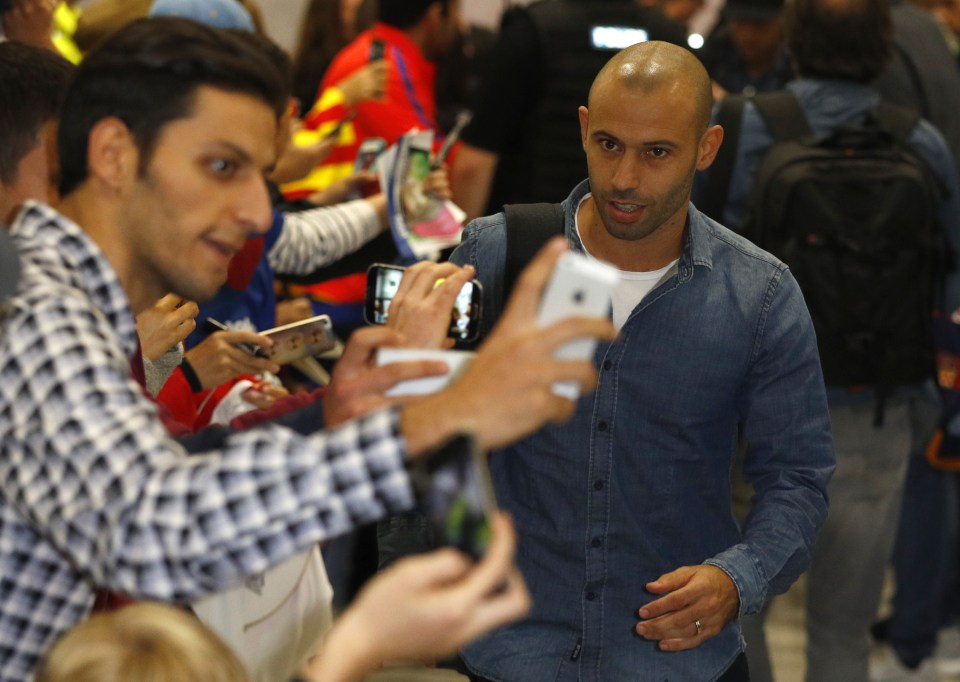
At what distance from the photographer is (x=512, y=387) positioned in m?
1.47

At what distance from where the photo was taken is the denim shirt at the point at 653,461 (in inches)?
96.0

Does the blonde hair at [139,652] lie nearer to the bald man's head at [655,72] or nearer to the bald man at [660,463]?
the bald man at [660,463]

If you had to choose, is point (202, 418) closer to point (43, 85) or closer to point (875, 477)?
point (43, 85)

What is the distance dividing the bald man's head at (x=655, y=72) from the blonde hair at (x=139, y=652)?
144cm

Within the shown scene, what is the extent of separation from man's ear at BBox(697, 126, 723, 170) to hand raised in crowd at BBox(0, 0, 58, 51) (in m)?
1.83

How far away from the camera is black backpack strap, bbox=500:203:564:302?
2510 mm

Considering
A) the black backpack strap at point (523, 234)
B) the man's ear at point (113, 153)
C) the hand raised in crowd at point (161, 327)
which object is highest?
the man's ear at point (113, 153)

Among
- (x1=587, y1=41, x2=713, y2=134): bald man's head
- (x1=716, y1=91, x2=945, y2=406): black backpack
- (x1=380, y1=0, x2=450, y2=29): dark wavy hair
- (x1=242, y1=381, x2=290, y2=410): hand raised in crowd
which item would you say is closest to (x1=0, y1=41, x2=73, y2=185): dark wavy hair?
(x1=242, y1=381, x2=290, y2=410): hand raised in crowd

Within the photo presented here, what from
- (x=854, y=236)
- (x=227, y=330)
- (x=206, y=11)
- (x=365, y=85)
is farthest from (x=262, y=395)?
(x=365, y=85)

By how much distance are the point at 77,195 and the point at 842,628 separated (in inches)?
108

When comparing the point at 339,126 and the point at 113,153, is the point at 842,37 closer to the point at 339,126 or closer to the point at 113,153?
the point at 339,126

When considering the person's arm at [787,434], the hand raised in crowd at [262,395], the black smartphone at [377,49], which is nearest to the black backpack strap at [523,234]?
the person's arm at [787,434]

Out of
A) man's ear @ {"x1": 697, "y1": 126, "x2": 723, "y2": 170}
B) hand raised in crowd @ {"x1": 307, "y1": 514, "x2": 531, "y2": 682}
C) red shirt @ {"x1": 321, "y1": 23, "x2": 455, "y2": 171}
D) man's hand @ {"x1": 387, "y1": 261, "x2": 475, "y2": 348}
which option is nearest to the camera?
hand raised in crowd @ {"x1": 307, "y1": 514, "x2": 531, "y2": 682}

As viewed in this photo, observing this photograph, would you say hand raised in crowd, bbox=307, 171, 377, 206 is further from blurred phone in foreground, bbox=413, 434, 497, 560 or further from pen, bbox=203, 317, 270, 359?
blurred phone in foreground, bbox=413, 434, 497, 560
